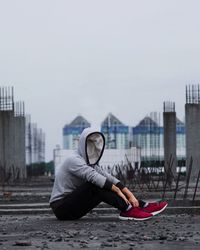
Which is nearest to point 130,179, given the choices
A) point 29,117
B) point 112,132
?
point 29,117

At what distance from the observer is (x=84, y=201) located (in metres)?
9.43

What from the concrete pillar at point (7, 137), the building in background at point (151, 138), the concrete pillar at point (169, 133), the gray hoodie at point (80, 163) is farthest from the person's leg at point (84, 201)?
the building in background at point (151, 138)

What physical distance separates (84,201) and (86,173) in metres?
0.35

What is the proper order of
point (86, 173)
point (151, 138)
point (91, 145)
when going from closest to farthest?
1. point (86, 173)
2. point (91, 145)
3. point (151, 138)

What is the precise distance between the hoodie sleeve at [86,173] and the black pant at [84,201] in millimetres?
90

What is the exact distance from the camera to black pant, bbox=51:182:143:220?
30.0 ft

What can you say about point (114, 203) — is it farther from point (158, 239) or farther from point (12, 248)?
point (12, 248)

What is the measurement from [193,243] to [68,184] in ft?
10.4

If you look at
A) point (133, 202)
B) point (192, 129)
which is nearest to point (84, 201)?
point (133, 202)

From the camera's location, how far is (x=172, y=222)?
9.52 m

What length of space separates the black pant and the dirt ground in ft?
0.50

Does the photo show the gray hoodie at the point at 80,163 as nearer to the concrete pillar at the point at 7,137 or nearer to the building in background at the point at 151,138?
the concrete pillar at the point at 7,137

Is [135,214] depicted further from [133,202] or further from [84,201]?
[84,201]

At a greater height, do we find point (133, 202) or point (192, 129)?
point (192, 129)
